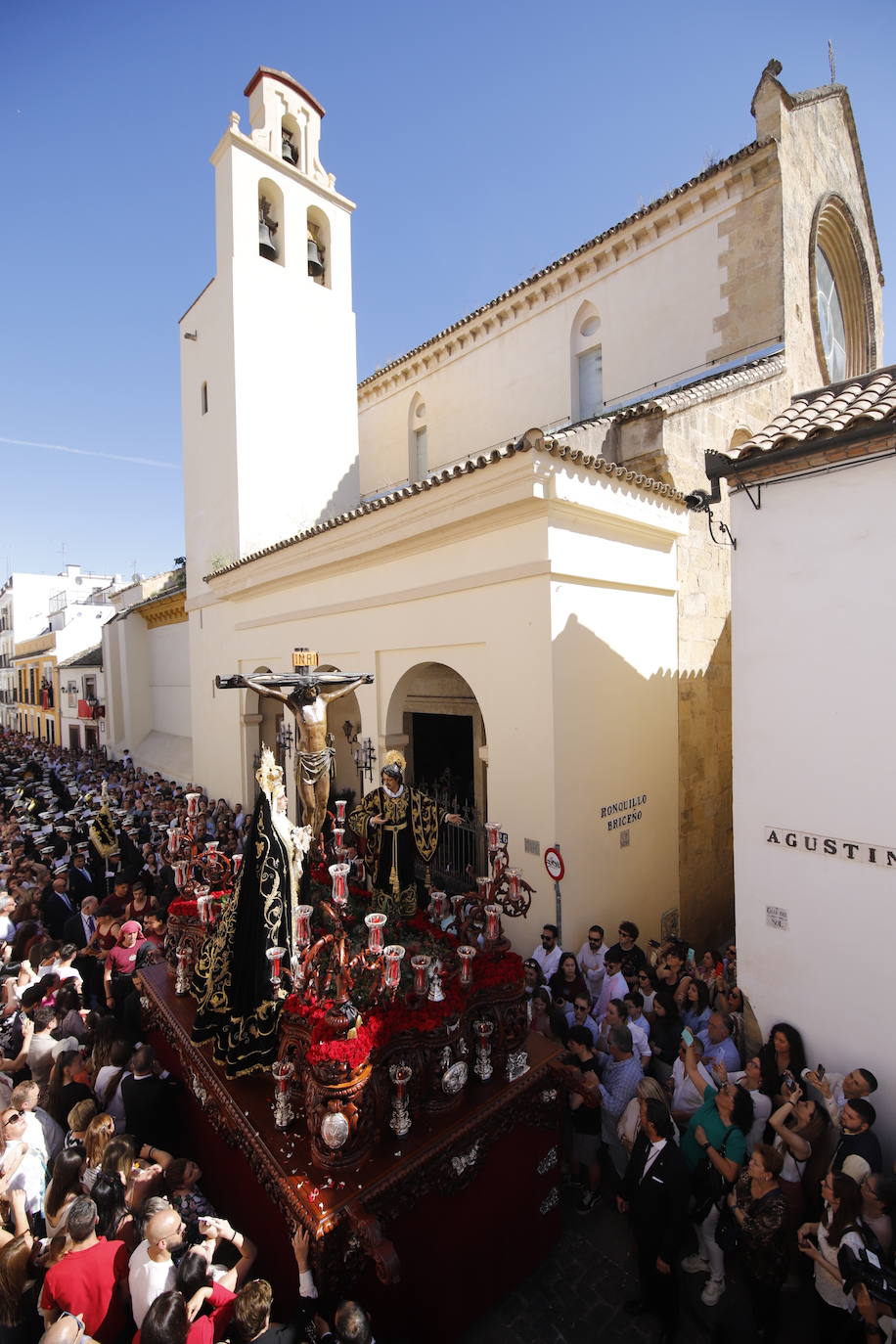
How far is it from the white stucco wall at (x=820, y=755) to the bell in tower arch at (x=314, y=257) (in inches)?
566

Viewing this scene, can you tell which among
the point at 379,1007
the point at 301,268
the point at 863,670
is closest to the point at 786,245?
the point at 863,670

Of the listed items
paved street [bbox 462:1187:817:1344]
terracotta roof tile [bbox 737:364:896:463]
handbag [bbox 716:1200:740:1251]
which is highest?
terracotta roof tile [bbox 737:364:896:463]

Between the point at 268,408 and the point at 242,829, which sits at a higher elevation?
the point at 268,408

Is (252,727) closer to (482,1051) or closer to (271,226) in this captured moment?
(482,1051)

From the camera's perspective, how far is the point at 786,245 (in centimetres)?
1000

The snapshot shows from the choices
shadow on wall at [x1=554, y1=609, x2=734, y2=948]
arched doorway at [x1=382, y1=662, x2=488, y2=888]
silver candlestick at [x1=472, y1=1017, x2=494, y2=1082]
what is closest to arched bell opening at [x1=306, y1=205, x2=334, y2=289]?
arched doorway at [x1=382, y1=662, x2=488, y2=888]

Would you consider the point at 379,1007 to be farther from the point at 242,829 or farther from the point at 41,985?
the point at 242,829

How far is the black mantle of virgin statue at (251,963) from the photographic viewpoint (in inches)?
163

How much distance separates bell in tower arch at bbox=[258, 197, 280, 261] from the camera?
1433cm

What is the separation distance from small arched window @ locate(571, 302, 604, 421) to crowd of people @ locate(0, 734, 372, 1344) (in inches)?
467

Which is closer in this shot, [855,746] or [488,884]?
[855,746]

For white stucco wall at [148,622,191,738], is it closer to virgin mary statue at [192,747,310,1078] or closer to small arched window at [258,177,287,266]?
small arched window at [258,177,287,266]

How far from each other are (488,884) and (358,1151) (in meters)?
2.05

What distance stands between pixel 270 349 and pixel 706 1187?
617 inches
